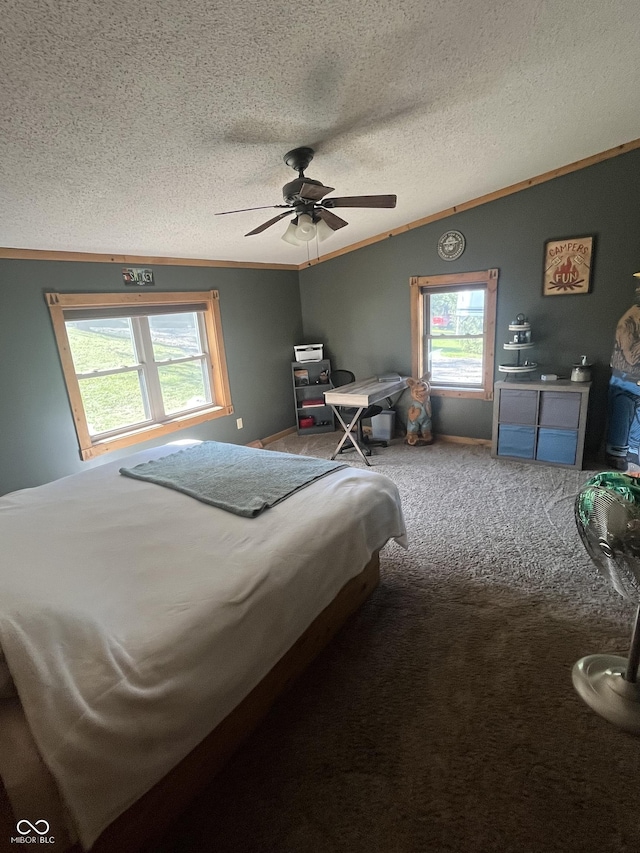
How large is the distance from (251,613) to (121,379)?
9.31ft

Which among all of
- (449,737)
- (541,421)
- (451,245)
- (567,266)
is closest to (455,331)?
(451,245)

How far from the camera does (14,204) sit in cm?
211

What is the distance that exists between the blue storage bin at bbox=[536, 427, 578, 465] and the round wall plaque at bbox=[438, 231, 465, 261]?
75.0 inches

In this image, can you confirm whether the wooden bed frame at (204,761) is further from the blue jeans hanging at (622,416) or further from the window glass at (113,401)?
the blue jeans hanging at (622,416)

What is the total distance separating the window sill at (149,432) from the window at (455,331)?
7.45 feet

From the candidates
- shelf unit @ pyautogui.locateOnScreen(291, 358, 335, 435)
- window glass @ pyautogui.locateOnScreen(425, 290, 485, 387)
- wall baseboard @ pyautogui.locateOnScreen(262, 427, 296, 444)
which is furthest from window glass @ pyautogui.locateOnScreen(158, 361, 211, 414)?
window glass @ pyautogui.locateOnScreen(425, 290, 485, 387)

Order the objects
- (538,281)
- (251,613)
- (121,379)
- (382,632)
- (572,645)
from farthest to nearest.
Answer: (538,281)
(121,379)
(382,632)
(572,645)
(251,613)

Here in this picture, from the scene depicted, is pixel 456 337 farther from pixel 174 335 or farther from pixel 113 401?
pixel 113 401

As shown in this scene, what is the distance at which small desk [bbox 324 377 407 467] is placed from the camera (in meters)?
3.87

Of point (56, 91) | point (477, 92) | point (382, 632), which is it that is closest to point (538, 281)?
point (477, 92)

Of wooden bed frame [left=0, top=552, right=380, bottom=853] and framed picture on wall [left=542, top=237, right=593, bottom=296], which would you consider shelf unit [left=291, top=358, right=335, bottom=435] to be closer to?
framed picture on wall [left=542, top=237, right=593, bottom=296]

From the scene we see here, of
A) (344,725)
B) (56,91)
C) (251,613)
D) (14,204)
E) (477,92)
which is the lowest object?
(344,725)

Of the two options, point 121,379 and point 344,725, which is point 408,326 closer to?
point 121,379

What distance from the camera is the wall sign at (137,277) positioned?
131 inches
